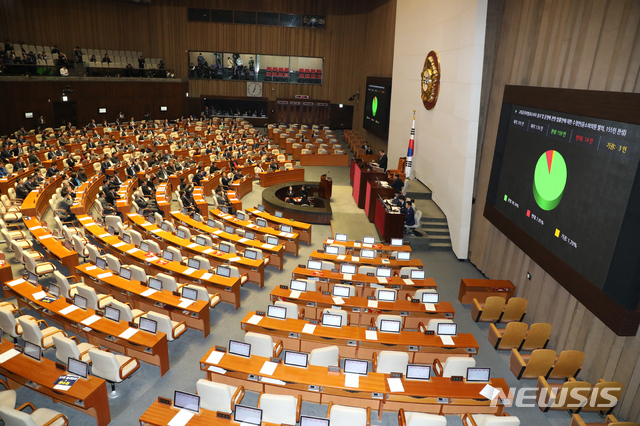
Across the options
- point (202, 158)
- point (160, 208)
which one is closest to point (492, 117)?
point (160, 208)

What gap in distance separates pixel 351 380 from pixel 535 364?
3.61 meters

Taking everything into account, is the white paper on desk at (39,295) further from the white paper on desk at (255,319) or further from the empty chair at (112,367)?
the white paper on desk at (255,319)

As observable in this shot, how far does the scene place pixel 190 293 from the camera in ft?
27.8

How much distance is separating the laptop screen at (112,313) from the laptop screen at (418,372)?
5072 mm

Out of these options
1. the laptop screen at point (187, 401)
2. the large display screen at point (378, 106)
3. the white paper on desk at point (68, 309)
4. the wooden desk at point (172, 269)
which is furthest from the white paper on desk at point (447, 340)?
the large display screen at point (378, 106)

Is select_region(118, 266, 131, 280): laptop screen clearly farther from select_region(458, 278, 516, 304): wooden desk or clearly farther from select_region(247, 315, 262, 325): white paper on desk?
select_region(458, 278, 516, 304): wooden desk

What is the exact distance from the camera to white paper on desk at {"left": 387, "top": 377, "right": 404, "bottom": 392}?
6091mm

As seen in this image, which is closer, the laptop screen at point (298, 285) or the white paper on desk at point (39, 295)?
the white paper on desk at point (39, 295)

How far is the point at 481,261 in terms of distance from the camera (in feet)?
39.7

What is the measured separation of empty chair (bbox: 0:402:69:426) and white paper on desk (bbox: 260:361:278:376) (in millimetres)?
2690

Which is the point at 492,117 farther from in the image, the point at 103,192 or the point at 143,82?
the point at 143,82

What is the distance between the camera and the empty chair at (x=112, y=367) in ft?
20.5

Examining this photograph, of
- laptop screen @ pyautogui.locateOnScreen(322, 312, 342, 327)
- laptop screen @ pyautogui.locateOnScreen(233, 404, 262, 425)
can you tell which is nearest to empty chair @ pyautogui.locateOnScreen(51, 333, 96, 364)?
laptop screen @ pyautogui.locateOnScreen(233, 404, 262, 425)

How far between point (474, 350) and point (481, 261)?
5165 millimetres
